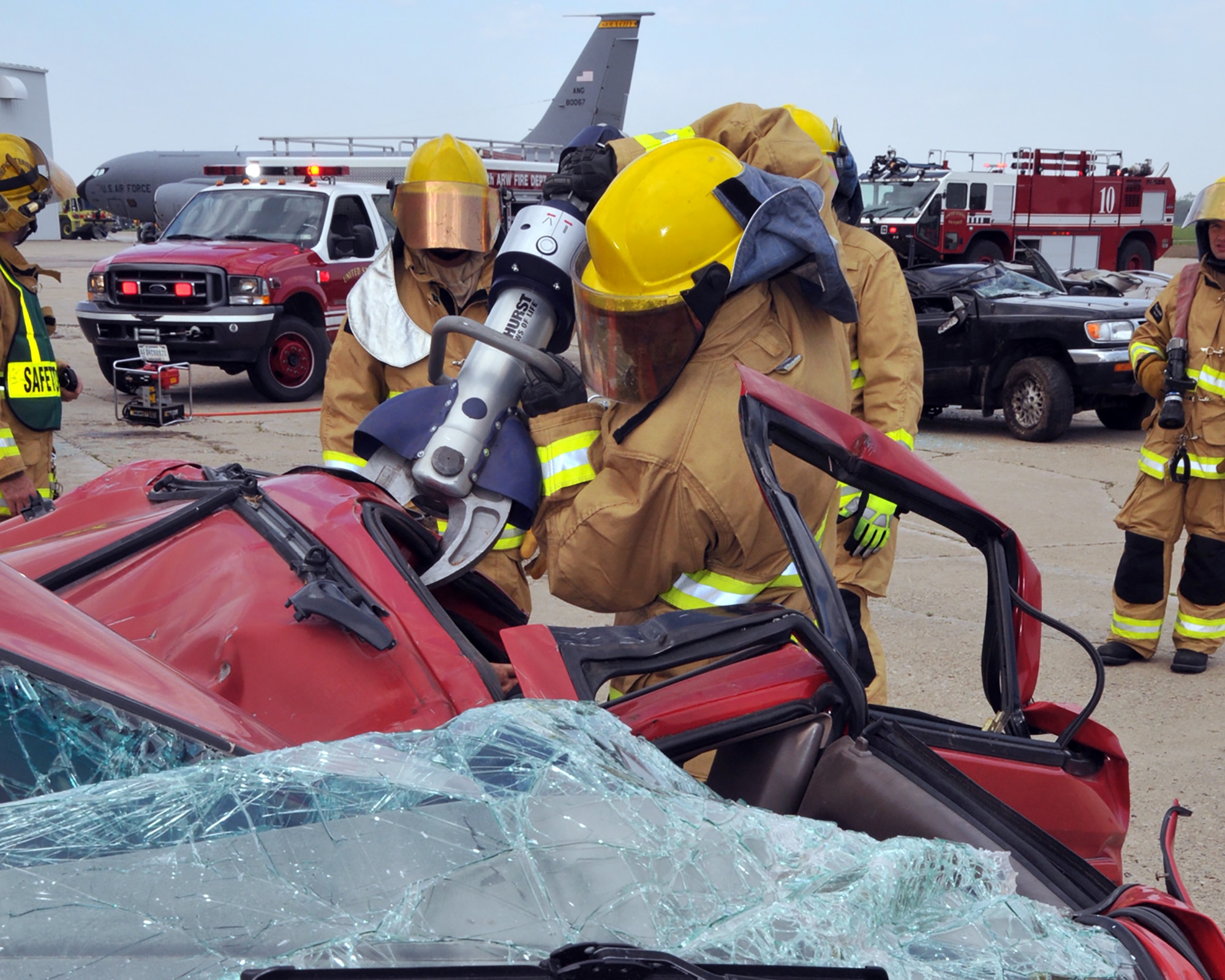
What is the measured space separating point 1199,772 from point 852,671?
280cm

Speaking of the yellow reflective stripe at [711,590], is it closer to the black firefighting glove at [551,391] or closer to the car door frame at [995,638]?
the car door frame at [995,638]

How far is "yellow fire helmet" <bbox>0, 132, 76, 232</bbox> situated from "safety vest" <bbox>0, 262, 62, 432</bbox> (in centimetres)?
18

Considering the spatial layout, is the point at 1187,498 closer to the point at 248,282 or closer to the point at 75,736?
the point at 75,736

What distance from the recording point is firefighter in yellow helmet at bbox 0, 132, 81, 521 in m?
3.91

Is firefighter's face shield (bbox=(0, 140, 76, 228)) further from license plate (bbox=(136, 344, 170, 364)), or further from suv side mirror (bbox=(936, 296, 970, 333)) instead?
suv side mirror (bbox=(936, 296, 970, 333))

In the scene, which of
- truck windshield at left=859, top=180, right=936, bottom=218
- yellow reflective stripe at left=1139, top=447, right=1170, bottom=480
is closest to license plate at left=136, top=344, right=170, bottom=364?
yellow reflective stripe at left=1139, top=447, right=1170, bottom=480

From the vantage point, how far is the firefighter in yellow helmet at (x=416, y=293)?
130 inches

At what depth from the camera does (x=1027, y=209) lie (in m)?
22.4

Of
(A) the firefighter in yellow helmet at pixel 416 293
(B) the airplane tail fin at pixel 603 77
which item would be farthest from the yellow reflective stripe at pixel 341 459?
(B) the airplane tail fin at pixel 603 77

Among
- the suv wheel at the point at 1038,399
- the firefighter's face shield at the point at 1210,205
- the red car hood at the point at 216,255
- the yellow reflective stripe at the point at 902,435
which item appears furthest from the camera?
the red car hood at the point at 216,255

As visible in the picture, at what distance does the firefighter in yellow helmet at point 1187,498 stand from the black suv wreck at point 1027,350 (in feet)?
16.5

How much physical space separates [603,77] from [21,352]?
26205mm

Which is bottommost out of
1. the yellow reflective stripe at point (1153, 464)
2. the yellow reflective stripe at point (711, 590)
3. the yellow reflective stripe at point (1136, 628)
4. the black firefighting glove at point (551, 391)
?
the yellow reflective stripe at point (1136, 628)

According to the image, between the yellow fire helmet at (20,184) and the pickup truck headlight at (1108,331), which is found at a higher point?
the yellow fire helmet at (20,184)
